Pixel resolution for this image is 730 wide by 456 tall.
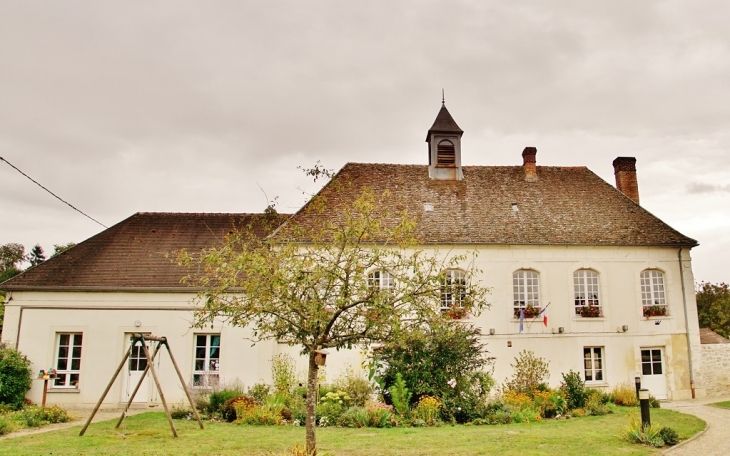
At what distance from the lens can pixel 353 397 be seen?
1463cm

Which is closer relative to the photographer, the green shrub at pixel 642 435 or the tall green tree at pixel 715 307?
the green shrub at pixel 642 435

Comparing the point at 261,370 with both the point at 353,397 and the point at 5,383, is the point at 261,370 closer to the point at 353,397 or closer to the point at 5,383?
the point at 353,397

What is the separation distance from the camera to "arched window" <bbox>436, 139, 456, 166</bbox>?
73.0 feet

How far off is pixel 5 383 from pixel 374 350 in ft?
36.8

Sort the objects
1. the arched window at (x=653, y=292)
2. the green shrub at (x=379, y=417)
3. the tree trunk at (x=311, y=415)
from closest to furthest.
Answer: the tree trunk at (x=311, y=415), the green shrub at (x=379, y=417), the arched window at (x=653, y=292)

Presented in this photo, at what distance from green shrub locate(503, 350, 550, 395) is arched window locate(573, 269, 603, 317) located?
99.3 inches

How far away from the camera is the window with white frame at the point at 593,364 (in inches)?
721

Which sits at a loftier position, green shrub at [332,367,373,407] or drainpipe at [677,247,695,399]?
drainpipe at [677,247,695,399]

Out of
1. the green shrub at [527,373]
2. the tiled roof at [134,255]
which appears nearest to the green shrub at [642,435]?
the green shrub at [527,373]

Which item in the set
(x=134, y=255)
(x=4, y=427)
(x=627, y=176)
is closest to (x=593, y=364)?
(x=627, y=176)

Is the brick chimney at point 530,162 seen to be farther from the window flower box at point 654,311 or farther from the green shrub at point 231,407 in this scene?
the green shrub at point 231,407

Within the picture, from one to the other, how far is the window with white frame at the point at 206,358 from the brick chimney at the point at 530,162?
13.9 m

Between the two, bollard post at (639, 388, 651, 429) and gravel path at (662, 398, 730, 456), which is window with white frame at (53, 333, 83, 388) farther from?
gravel path at (662, 398, 730, 456)

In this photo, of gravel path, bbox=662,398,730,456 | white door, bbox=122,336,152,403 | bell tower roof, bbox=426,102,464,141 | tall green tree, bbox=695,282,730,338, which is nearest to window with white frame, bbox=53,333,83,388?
white door, bbox=122,336,152,403
